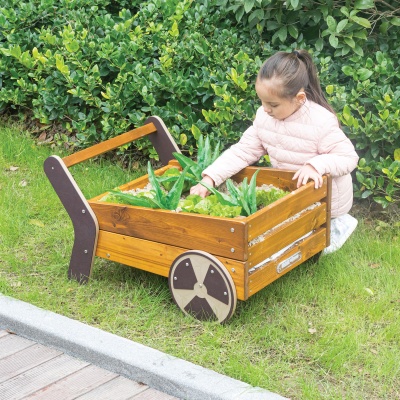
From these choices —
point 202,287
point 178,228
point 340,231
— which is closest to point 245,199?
point 178,228

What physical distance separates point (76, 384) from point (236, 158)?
5.08 ft

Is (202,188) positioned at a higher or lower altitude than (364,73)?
lower

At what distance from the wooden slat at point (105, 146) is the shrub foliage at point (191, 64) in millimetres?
587

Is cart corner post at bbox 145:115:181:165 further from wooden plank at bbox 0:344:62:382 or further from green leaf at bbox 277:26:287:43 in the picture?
wooden plank at bbox 0:344:62:382

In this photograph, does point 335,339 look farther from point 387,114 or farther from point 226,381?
point 387,114

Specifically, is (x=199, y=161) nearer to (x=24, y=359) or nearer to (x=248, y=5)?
(x=248, y=5)

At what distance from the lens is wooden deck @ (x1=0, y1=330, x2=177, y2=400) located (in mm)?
3365

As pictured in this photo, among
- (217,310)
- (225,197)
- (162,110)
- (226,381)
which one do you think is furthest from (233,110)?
(226,381)

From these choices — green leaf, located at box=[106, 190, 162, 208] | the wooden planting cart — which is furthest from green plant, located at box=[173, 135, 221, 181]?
green leaf, located at box=[106, 190, 162, 208]

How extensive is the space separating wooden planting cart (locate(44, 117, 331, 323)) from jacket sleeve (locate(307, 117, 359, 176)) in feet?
0.25

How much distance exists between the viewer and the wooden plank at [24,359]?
3.54m

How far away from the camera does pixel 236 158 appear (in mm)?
4316

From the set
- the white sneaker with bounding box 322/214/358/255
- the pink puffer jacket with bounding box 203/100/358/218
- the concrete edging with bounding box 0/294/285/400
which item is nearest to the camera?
the concrete edging with bounding box 0/294/285/400

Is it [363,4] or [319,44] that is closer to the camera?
[363,4]
